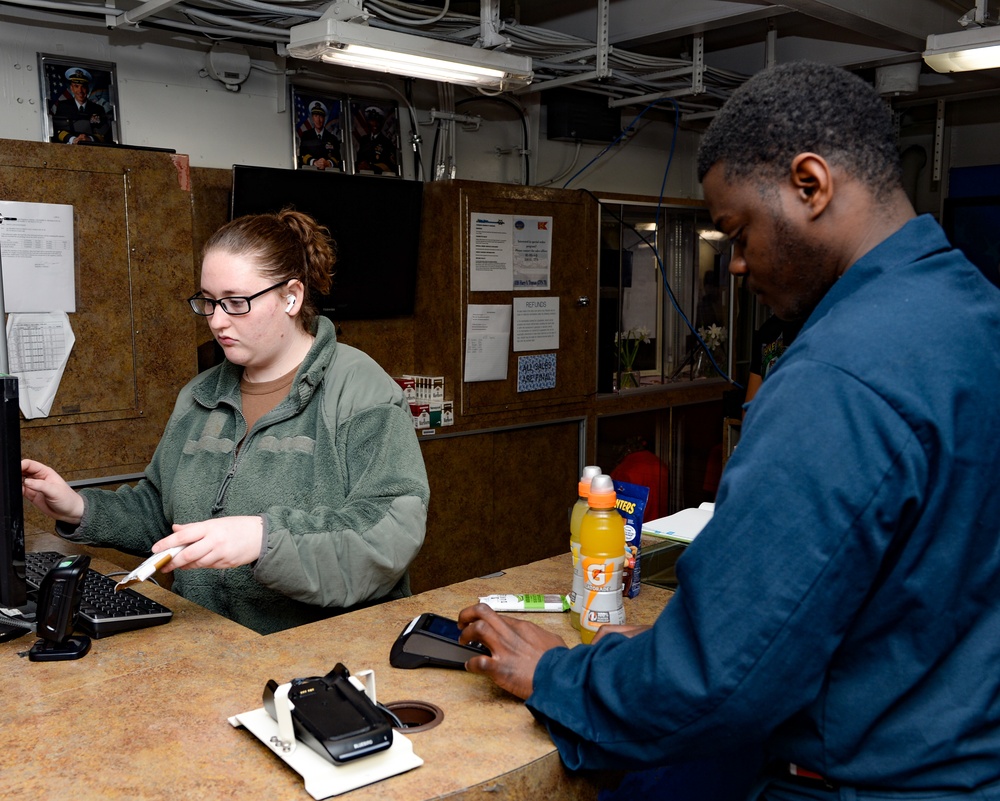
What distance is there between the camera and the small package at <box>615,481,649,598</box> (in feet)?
5.40

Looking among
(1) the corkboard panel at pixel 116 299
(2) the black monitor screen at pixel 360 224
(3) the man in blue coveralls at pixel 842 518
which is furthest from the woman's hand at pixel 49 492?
(2) the black monitor screen at pixel 360 224

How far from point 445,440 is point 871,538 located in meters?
3.16

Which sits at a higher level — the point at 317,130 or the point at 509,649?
the point at 317,130

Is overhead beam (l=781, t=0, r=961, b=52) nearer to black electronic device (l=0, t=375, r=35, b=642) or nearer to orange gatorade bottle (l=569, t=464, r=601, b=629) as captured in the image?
orange gatorade bottle (l=569, t=464, r=601, b=629)

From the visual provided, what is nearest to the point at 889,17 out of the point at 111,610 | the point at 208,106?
the point at 208,106

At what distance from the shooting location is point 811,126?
0.96 meters

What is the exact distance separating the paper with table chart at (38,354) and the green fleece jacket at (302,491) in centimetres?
99

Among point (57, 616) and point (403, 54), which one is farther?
point (403, 54)

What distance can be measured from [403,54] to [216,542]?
6.04ft

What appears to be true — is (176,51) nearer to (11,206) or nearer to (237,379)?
(11,206)

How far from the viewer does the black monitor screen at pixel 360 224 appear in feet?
11.4

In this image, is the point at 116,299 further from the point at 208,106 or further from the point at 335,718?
the point at 335,718

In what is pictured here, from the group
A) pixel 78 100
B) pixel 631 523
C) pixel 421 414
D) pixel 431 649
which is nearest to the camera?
pixel 431 649

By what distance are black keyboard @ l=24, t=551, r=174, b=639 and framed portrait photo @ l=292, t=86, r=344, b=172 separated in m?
2.61
